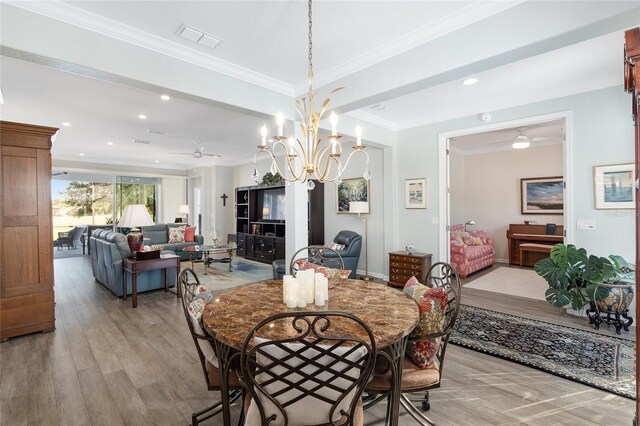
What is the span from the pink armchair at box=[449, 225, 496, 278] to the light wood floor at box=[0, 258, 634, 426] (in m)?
3.24

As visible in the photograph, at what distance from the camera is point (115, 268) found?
15.2ft

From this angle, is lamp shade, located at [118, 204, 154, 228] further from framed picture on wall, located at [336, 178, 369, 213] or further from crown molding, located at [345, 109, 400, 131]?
framed picture on wall, located at [336, 178, 369, 213]

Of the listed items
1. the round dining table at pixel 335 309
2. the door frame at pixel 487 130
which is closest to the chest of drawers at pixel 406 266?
the door frame at pixel 487 130

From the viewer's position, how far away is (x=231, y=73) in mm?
3201

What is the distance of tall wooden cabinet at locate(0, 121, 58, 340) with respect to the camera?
312 centimetres

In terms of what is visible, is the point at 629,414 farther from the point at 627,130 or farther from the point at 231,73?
the point at 231,73

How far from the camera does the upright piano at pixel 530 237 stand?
6.73 meters

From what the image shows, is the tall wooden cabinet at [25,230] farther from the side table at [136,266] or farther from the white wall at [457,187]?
the white wall at [457,187]

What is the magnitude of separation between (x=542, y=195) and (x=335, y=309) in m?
7.51

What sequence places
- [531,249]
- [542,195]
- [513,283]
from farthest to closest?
[542,195] → [531,249] → [513,283]

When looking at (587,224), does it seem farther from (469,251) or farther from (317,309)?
(317,309)

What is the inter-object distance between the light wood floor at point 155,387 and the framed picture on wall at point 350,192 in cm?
365

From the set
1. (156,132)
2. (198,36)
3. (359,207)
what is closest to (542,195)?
(359,207)

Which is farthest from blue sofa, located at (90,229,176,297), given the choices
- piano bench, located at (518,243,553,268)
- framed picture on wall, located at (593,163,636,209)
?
piano bench, located at (518,243,553,268)
